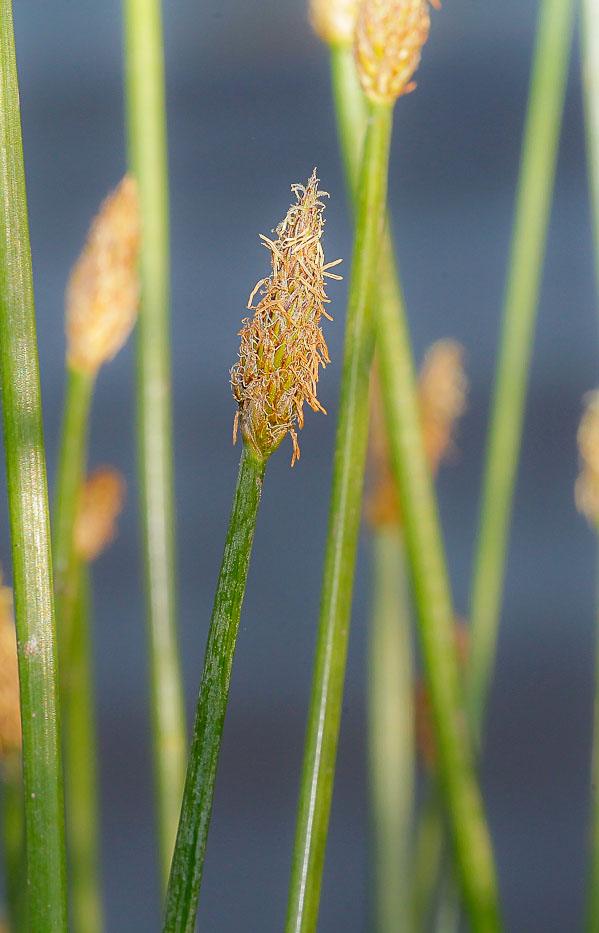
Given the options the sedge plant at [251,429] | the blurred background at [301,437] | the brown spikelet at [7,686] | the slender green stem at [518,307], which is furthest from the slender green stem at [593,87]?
the blurred background at [301,437]

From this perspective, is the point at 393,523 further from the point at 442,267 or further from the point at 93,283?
the point at 442,267

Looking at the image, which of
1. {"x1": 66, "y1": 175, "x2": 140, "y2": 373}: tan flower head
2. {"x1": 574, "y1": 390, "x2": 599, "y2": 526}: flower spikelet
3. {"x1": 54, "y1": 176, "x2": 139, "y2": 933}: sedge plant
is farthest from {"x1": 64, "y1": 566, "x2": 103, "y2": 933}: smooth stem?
{"x1": 574, "y1": 390, "x2": 599, "y2": 526}: flower spikelet

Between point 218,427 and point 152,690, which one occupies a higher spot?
point 218,427

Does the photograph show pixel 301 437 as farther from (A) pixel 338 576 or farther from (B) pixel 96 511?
(A) pixel 338 576

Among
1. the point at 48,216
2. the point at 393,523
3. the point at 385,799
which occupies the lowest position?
the point at 385,799

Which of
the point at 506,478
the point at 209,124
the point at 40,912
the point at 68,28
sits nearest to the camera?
the point at 40,912

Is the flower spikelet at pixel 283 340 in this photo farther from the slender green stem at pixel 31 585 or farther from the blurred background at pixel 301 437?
the blurred background at pixel 301 437

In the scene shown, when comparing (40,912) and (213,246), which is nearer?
(40,912)

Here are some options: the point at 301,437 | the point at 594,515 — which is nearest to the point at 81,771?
the point at 594,515

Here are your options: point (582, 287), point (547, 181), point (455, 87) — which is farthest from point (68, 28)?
point (547, 181)
